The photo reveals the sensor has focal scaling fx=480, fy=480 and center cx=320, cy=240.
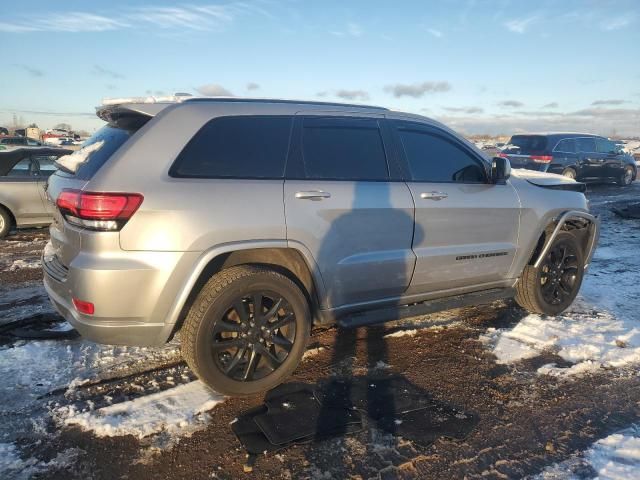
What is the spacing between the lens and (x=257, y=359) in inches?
129

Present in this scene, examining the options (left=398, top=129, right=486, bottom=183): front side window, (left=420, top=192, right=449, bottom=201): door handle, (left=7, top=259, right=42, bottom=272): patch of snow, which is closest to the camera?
(left=420, top=192, right=449, bottom=201): door handle

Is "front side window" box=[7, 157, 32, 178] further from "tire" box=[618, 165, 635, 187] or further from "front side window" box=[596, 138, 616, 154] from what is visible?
"tire" box=[618, 165, 635, 187]

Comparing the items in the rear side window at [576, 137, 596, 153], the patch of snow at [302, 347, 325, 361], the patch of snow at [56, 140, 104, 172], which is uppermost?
the rear side window at [576, 137, 596, 153]

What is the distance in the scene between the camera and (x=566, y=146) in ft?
48.0

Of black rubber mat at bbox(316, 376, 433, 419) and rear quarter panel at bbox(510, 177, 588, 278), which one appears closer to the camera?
black rubber mat at bbox(316, 376, 433, 419)

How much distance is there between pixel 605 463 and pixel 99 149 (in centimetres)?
355

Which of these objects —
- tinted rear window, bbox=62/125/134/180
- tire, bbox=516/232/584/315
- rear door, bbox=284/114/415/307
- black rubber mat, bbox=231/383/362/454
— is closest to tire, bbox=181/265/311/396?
black rubber mat, bbox=231/383/362/454

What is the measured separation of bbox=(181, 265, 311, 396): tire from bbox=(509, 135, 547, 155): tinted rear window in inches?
508

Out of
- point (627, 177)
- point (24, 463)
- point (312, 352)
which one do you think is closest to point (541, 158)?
point (627, 177)

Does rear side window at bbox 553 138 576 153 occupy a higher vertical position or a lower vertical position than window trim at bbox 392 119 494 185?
higher

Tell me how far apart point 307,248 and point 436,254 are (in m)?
1.22

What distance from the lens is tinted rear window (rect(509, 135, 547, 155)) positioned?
46.5 ft

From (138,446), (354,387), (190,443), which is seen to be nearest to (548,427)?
(354,387)

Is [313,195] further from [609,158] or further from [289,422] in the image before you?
[609,158]
